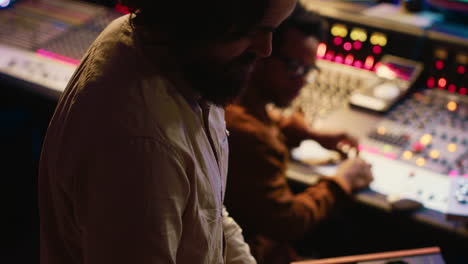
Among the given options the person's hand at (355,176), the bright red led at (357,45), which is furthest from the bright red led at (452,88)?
the person's hand at (355,176)

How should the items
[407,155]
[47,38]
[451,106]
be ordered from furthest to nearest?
[47,38] < [451,106] < [407,155]

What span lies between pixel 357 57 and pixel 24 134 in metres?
1.98

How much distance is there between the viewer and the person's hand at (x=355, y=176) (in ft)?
5.17

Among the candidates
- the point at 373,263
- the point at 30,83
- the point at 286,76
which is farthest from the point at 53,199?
the point at 30,83

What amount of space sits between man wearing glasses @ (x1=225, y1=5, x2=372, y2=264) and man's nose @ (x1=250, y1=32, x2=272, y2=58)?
1.81 feet

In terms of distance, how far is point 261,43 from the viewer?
91cm

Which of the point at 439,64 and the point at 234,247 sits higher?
the point at 439,64

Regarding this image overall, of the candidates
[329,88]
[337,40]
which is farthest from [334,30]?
[329,88]

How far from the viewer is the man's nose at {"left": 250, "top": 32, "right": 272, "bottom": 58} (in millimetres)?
902

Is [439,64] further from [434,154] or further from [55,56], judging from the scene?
[55,56]

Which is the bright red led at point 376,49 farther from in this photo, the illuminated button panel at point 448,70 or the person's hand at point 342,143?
the person's hand at point 342,143

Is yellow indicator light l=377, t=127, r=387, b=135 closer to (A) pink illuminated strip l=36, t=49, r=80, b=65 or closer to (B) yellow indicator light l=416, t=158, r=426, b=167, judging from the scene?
(B) yellow indicator light l=416, t=158, r=426, b=167

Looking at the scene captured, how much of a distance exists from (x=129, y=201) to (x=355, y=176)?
1008 mm

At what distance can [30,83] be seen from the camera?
6.76 ft
